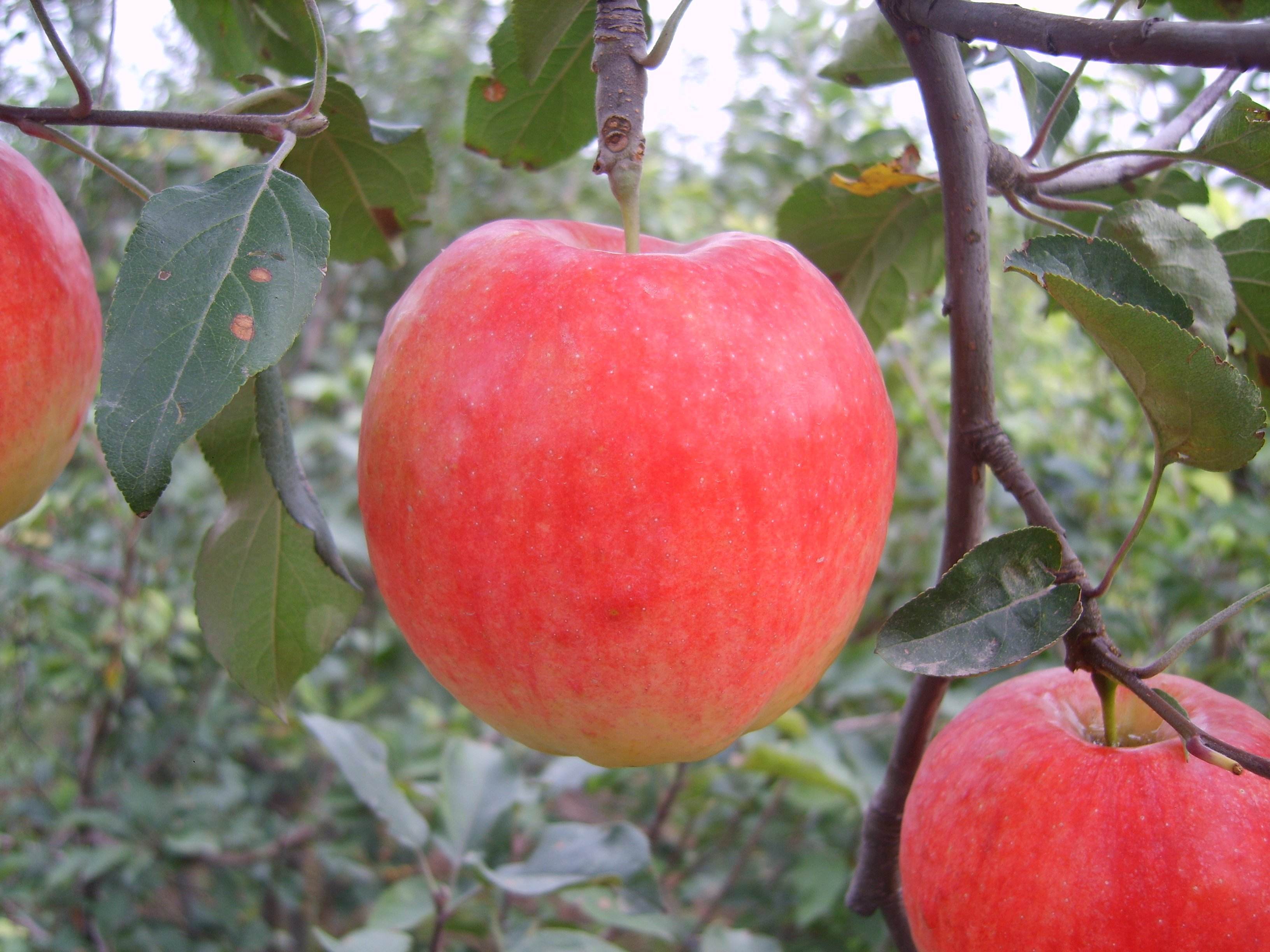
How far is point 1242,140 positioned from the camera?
520mm

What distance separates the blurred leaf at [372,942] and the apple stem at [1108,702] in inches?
25.7

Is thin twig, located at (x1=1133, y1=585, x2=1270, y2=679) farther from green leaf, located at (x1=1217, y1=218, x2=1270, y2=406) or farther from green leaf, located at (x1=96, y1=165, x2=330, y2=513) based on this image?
green leaf, located at (x1=96, y1=165, x2=330, y2=513)

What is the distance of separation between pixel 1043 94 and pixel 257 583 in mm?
622

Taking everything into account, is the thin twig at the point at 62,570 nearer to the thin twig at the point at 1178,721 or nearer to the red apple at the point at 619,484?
the red apple at the point at 619,484

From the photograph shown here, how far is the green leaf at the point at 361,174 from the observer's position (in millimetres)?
683

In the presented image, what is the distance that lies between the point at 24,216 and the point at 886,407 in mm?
488

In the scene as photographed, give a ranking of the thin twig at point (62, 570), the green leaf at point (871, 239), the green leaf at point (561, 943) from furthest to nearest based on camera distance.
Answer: the thin twig at point (62, 570) < the green leaf at point (561, 943) < the green leaf at point (871, 239)

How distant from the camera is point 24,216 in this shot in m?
0.54

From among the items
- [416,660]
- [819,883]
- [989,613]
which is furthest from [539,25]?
[416,660]

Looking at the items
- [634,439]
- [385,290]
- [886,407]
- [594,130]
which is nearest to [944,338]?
[385,290]

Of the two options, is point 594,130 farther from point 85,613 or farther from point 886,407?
point 85,613

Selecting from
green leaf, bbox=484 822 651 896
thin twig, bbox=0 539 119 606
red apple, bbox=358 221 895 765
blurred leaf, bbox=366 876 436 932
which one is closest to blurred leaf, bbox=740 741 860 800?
green leaf, bbox=484 822 651 896

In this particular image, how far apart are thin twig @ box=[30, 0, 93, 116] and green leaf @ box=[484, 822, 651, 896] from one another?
2.29ft

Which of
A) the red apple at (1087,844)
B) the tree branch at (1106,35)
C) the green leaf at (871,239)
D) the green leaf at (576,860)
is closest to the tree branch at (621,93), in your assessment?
the tree branch at (1106,35)
